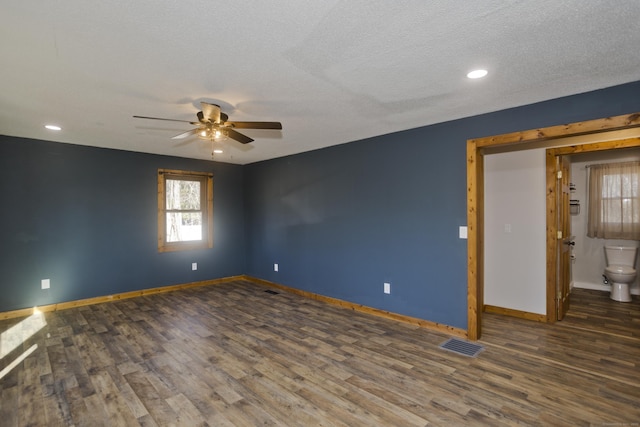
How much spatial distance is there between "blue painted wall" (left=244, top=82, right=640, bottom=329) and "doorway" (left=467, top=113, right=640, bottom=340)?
75 mm

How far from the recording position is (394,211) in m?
4.08

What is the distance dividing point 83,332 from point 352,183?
380cm

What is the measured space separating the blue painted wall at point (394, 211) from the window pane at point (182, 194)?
1.56 m

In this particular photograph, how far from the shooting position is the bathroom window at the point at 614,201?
5.02 meters

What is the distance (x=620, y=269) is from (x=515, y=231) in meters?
2.05

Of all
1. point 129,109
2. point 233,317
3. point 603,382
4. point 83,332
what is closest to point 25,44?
point 129,109

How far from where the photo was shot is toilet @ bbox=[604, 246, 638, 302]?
4676 mm

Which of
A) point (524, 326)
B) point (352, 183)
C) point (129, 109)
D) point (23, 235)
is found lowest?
point (524, 326)

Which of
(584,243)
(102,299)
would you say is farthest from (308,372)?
(584,243)

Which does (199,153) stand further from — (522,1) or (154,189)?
(522,1)

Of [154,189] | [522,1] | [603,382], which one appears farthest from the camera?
[154,189]

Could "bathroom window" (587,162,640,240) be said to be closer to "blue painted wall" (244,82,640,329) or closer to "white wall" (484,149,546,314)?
"white wall" (484,149,546,314)

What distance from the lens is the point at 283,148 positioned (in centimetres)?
504

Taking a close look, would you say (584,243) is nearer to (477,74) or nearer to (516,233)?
(516,233)
